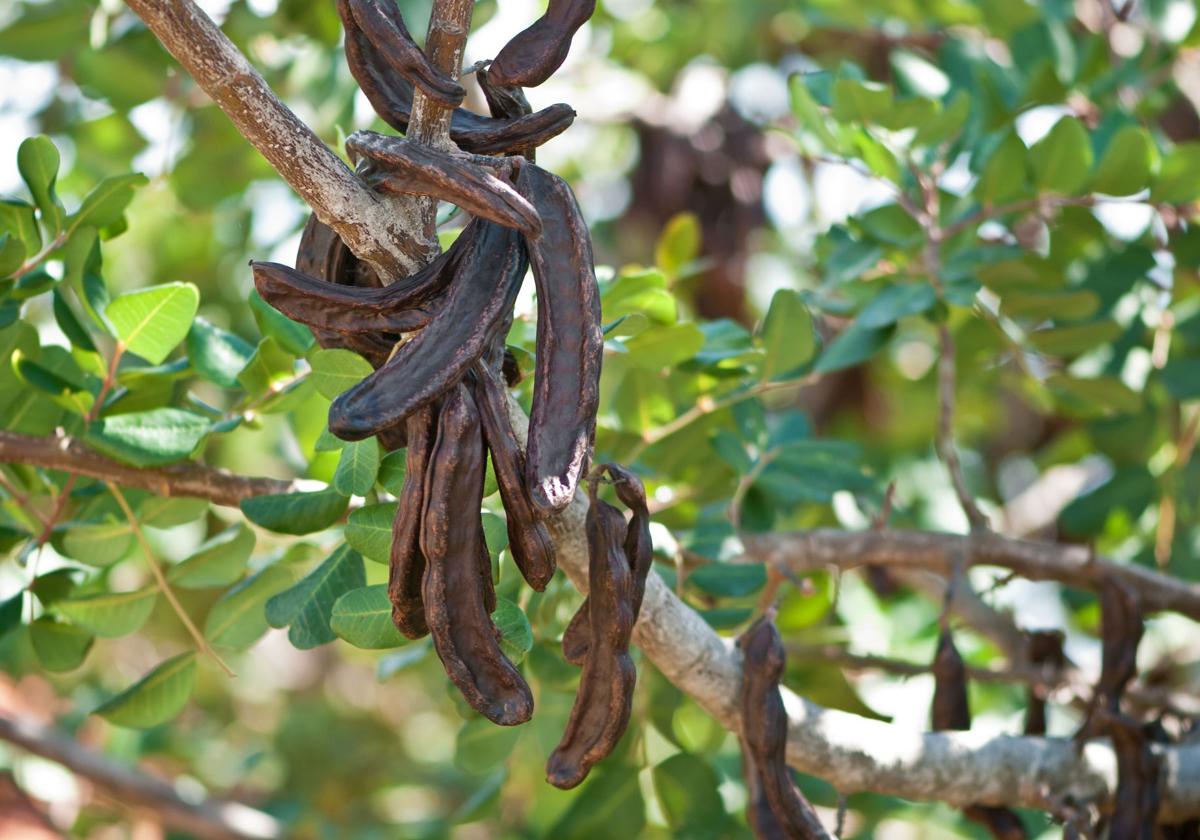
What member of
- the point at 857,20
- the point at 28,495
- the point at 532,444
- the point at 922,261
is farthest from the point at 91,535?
the point at 857,20

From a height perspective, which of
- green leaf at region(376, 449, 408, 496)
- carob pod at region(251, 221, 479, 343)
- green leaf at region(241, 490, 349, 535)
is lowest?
green leaf at region(241, 490, 349, 535)

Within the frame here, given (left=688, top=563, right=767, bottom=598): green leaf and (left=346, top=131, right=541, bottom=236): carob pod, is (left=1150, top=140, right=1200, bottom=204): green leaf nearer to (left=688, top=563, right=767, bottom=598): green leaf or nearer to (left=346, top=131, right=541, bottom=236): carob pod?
(left=688, top=563, right=767, bottom=598): green leaf

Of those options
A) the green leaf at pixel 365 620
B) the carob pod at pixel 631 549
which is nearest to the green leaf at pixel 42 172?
the green leaf at pixel 365 620

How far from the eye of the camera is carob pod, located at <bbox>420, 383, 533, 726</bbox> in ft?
1.93

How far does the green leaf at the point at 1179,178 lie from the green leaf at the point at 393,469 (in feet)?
2.78

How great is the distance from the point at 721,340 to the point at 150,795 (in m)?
1.12

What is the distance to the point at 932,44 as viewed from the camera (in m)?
2.09

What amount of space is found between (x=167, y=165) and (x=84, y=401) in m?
0.64

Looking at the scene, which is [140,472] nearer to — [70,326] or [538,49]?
[70,326]

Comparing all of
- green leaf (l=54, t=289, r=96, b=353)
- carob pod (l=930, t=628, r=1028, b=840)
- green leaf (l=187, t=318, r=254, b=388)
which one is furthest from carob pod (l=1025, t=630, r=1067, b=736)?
green leaf (l=54, t=289, r=96, b=353)

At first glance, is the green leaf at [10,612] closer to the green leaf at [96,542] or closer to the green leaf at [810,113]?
the green leaf at [96,542]

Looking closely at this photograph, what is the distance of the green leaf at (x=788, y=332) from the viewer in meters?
1.06

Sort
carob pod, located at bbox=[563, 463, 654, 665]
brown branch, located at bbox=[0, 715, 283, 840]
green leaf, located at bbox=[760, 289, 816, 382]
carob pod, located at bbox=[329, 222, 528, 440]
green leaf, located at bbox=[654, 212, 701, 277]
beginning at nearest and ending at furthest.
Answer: carob pod, located at bbox=[329, 222, 528, 440]
carob pod, located at bbox=[563, 463, 654, 665]
green leaf, located at bbox=[760, 289, 816, 382]
green leaf, located at bbox=[654, 212, 701, 277]
brown branch, located at bbox=[0, 715, 283, 840]

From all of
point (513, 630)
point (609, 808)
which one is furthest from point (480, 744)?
point (513, 630)
